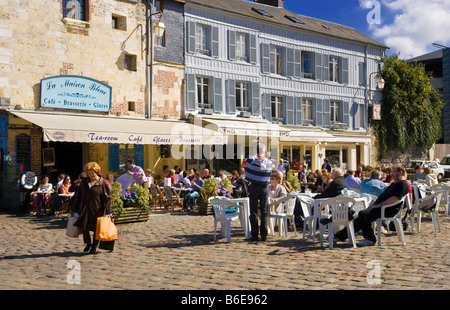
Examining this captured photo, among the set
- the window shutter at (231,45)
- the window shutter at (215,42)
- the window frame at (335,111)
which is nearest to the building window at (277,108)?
the window shutter at (231,45)

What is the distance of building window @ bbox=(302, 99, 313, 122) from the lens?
26391mm

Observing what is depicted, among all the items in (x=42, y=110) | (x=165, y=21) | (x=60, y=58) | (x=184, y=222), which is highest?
(x=165, y=21)

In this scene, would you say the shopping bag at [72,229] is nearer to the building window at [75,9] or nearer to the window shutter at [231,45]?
the building window at [75,9]

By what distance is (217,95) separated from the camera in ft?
72.5

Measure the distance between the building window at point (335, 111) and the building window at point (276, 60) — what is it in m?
4.28

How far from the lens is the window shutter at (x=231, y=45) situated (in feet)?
74.3

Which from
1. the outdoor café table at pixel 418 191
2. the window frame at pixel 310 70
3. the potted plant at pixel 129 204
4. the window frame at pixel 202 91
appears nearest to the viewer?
the potted plant at pixel 129 204

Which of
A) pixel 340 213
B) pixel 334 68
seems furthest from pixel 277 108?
pixel 340 213

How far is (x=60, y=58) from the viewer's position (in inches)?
679

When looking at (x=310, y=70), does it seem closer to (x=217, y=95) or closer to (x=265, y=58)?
(x=265, y=58)

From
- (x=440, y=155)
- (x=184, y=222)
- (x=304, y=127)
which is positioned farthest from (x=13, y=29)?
(x=440, y=155)

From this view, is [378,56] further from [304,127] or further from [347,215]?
[347,215]

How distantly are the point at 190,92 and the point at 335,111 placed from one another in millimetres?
10269

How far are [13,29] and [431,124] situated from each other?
80.5 feet
